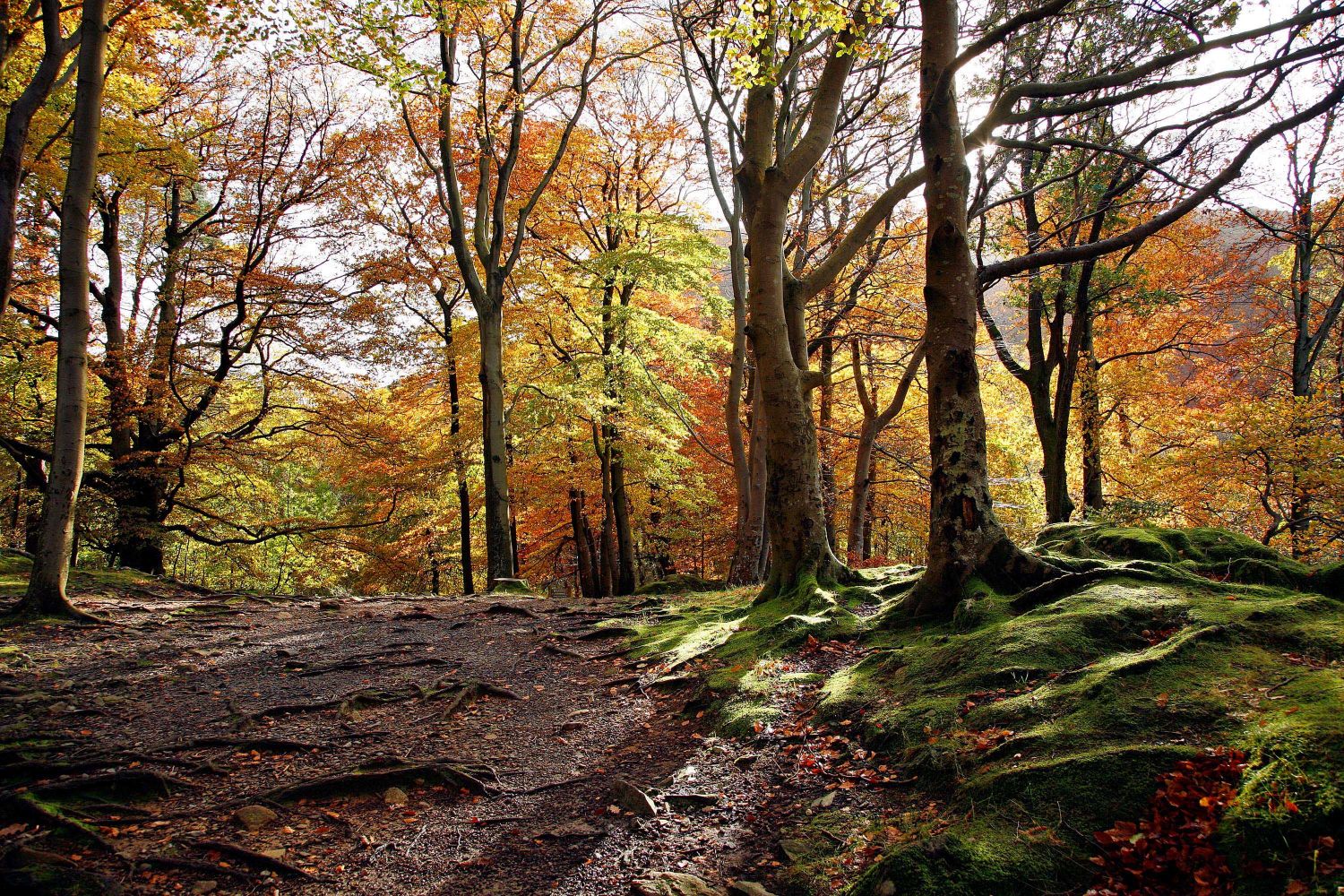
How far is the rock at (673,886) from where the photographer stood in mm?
2701

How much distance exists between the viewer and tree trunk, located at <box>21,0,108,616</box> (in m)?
6.80

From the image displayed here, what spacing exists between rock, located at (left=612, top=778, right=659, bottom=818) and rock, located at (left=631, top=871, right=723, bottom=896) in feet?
2.00

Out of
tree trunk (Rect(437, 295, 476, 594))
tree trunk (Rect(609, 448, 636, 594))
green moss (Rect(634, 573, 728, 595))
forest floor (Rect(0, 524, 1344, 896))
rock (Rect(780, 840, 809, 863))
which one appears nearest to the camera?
forest floor (Rect(0, 524, 1344, 896))

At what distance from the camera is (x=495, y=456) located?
481 inches

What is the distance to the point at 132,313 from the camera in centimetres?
1448

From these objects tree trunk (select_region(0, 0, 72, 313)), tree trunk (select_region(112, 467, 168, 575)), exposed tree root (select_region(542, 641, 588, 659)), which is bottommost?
exposed tree root (select_region(542, 641, 588, 659))

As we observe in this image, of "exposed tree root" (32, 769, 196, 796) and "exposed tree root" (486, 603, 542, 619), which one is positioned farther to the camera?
"exposed tree root" (486, 603, 542, 619)

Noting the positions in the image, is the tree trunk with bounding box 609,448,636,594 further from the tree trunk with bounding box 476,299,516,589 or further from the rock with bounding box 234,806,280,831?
the rock with bounding box 234,806,280,831

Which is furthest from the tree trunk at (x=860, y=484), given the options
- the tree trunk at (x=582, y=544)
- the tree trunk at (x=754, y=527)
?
the tree trunk at (x=582, y=544)

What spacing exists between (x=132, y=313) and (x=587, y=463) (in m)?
10.8

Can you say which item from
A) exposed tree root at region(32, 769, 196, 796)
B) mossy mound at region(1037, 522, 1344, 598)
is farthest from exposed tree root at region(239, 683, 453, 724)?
mossy mound at region(1037, 522, 1344, 598)

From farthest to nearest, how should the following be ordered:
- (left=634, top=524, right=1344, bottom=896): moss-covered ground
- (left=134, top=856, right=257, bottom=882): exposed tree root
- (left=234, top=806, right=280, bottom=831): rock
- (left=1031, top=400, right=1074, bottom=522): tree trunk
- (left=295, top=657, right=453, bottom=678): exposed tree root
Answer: (left=1031, top=400, right=1074, bottom=522): tree trunk
(left=295, top=657, right=453, bottom=678): exposed tree root
(left=234, top=806, right=280, bottom=831): rock
(left=134, top=856, right=257, bottom=882): exposed tree root
(left=634, top=524, right=1344, bottom=896): moss-covered ground

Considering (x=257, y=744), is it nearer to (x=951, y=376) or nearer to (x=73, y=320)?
(x=73, y=320)

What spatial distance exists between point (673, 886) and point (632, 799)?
0.87m
